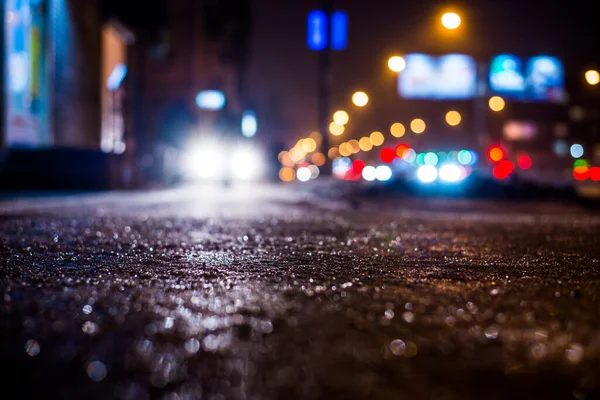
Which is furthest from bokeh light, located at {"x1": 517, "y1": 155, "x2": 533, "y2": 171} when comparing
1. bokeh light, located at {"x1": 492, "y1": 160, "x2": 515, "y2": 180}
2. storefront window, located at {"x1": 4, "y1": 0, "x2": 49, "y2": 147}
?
storefront window, located at {"x1": 4, "y1": 0, "x2": 49, "y2": 147}

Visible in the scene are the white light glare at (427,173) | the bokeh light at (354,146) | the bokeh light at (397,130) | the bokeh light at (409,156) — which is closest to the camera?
the white light glare at (427,173)

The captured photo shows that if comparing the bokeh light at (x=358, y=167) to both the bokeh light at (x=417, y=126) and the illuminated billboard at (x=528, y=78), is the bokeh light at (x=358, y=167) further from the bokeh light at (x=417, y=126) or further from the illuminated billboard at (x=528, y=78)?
the bokeh light at (x=417, y=126)

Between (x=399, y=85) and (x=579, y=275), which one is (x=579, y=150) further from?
(x=579, y=275)

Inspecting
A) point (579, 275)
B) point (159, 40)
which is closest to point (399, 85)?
point (159, 40)

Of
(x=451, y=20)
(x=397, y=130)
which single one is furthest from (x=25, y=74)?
(x=397, y=130)

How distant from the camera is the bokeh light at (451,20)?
19.3 meters

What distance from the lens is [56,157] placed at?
2184cm

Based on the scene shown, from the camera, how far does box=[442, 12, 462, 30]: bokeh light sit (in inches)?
761

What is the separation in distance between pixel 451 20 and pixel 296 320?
17.9m

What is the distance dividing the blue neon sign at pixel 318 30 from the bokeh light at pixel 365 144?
80.0 m

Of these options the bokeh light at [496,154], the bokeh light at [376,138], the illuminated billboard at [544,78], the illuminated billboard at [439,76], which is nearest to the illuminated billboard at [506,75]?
the illuminated billboard at [544,78]

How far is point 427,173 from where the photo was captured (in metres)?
23.2

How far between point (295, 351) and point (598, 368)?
1.46 m

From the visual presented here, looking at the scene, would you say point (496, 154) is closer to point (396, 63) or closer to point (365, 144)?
point (396, 63)
